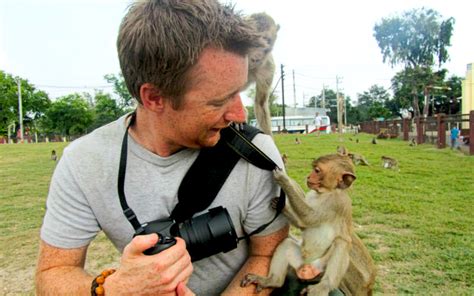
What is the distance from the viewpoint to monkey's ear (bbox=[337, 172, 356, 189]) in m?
2.58

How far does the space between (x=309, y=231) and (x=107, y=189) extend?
140cm

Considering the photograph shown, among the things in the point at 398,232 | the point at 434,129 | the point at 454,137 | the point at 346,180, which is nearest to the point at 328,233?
the point at 346,180

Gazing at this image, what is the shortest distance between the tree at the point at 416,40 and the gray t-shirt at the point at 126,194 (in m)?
41.6

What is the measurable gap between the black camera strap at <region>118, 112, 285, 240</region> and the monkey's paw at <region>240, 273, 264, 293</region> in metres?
0.19

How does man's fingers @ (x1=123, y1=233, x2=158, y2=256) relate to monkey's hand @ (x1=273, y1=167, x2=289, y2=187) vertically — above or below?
below

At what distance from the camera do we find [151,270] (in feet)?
4.26

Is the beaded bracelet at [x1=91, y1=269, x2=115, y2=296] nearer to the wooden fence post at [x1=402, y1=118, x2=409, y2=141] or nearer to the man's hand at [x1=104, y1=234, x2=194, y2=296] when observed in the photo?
the man's hand at [x1=104, y1=234, x2=194, y2=296]

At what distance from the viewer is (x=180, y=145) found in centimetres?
178

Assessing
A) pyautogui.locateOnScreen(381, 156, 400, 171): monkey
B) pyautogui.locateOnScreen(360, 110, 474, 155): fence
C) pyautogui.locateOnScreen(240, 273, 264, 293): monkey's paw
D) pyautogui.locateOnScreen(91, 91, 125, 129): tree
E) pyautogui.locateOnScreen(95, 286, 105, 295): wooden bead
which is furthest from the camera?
pyautogui.locateOnScreen(91, 91, 125, 129): tree

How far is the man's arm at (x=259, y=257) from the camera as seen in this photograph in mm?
1835

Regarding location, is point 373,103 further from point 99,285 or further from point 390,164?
point 99,285

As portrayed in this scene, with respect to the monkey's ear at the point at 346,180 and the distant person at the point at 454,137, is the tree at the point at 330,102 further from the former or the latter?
the monkey's ear at the point at 346,180

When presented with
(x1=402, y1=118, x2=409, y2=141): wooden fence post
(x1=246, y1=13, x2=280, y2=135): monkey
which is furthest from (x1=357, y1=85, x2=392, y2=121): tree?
(x1=246, y1=13, x2=280, y2=135): monkey

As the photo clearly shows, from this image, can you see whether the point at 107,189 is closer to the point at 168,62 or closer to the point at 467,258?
the point at 168,62
